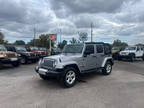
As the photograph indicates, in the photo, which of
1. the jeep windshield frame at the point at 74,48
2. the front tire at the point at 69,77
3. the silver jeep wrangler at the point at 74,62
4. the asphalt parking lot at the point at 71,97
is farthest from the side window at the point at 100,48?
the asphalt parking lot at the point at 71,97

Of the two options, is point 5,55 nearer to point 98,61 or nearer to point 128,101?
point 98,61

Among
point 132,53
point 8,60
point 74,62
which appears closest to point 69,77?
point 74,62

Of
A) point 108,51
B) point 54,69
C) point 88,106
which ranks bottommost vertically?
point 88,106

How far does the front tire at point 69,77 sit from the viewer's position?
4.31 metres

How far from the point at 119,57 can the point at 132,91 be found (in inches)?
430

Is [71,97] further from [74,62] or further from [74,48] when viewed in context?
[74,48]

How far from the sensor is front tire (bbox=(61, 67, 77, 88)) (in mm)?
4307

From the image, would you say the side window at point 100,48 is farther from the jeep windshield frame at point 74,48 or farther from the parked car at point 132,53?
the parked car at point 132,53

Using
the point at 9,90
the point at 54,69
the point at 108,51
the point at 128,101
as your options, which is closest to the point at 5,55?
the point at 9,90

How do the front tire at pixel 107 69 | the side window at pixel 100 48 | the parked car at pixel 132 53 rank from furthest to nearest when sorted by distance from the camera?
the parked car at pixel 132 53 → the front tire at pixel 107 69 → the side window at pixel 100 48

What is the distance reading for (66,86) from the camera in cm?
440

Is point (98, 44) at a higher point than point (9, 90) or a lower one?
higher

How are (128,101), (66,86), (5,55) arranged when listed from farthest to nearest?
(5,55)
(66,86)
(128,101)

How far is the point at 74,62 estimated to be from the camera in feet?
15.1
